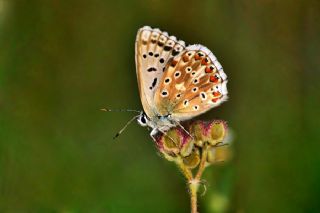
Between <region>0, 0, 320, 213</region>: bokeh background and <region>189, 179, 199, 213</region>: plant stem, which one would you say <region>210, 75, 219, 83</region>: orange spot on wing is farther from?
<region>189, 179, 199, 213</region>: plant stem

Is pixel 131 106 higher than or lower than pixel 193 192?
higher

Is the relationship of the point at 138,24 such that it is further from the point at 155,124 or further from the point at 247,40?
the point at 155,124

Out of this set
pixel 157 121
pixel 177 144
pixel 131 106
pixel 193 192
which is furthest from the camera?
pixel 131 106

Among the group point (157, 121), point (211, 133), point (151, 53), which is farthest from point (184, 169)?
point (151, 53)

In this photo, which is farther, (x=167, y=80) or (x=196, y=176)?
(x=167, y=80)

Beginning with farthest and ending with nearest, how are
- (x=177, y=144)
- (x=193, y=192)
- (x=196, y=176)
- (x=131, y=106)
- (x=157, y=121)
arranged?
1. (x=131, y=106)
2. (x=157, y=121)
3. (x=177, y=144)
4. (x=196, y=176)
5. (x=193, y=192)

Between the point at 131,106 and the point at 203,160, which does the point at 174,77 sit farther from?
the point at 131,106

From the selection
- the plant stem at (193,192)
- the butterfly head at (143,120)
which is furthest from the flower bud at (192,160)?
the butterfly head at (143,120)

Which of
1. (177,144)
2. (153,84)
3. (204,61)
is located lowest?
(177,144)

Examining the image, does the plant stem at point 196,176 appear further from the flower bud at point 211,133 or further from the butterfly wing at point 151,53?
the butterfly wing at point 151,53

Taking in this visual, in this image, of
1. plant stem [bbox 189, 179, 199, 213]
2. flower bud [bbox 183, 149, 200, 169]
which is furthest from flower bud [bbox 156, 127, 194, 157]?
plant stem [bbox 189, 179, 199, 213]
